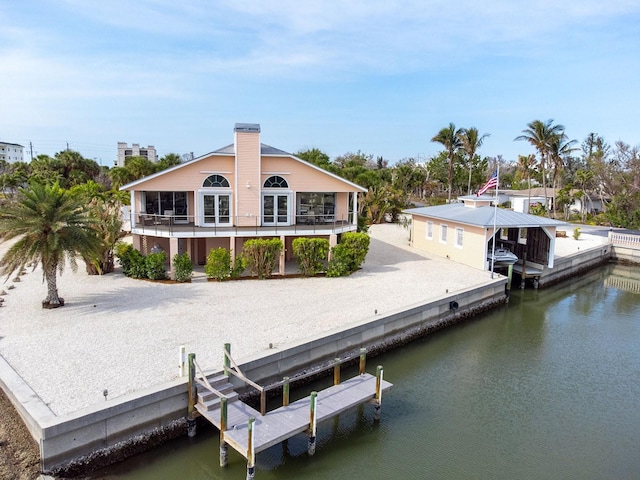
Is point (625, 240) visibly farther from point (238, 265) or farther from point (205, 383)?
point (205, 383)

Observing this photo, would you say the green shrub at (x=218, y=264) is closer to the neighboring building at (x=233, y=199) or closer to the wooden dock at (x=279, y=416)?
the neighboring building at (x=233, y=199)

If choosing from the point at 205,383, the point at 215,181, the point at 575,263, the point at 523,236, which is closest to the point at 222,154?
the point at 215,181

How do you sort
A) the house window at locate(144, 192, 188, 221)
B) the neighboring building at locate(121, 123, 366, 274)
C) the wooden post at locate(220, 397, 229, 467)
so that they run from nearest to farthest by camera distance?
1. the wooden post at locate(220, 397, 229, 467)
2. the neighboring building at locate(121, 123, 366, 274)
3. the house window at locate(144, 192, 188, 221)

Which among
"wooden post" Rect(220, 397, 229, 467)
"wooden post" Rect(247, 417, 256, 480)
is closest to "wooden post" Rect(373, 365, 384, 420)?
"wooden post" Rect(247, 417, 256, 480)

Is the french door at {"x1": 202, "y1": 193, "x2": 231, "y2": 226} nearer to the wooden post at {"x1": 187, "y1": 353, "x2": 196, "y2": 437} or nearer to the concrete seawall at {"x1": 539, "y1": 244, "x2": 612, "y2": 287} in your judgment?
the wooden post at {"x1": 187, "y1": 353, "x2": 196, "y2": 437}

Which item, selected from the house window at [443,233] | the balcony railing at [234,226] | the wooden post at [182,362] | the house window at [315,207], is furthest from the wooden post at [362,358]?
the house window at [443,233]

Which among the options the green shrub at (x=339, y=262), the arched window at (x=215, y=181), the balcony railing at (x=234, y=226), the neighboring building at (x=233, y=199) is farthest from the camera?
the arched window at (x=215, y=181)

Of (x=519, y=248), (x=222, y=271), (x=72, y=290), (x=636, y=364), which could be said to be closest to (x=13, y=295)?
(x=72, y=290)
